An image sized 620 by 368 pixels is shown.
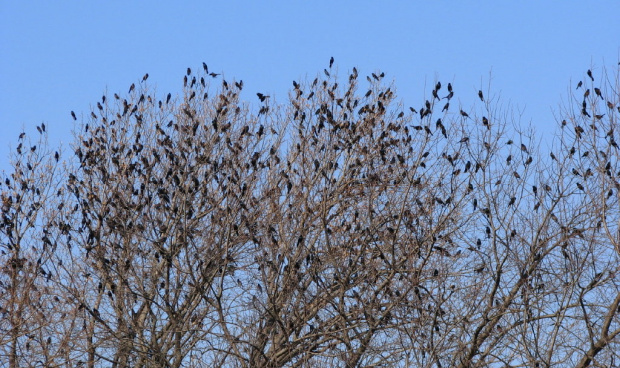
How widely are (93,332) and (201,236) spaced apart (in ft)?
7.20

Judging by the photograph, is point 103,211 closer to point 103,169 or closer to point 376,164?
point 103,169

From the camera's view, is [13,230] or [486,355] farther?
[13,230]

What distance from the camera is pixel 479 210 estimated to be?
12695 millimetres

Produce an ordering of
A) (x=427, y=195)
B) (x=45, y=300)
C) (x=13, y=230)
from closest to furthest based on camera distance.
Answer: (x=427, y=195), (x=45, y=300), (x=13, y=230)

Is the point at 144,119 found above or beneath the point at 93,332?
above

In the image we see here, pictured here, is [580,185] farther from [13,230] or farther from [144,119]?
[13,230]

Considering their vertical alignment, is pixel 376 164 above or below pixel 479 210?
above

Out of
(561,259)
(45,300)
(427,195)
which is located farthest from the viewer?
(45,300)

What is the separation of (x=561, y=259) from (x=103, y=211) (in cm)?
718

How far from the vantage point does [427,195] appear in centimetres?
1402

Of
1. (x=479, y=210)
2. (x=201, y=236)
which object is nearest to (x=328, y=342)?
(x=201, y=236)

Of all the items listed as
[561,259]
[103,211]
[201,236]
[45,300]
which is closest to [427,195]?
[561,259]

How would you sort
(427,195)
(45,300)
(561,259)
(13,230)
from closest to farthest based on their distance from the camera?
(561,259)
(427,195)
(45,300)
(13,230)

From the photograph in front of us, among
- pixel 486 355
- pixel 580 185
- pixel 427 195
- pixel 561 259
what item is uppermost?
pixel 427 195
